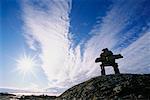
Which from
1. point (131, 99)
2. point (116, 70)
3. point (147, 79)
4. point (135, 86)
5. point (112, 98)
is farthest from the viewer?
point (116, 70)

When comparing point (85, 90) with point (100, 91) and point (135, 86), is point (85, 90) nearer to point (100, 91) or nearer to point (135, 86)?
point (100, 91)

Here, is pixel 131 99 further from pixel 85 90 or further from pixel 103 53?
pixel 103 53

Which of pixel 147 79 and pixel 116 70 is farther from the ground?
pixel 116 70

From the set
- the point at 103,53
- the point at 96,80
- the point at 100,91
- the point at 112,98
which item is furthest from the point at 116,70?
the point at 112,98

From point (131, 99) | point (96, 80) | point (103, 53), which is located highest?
point (103, 53)

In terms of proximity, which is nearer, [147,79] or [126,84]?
[126,84]

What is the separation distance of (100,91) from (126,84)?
1.58 metres

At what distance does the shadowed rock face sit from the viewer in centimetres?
1138

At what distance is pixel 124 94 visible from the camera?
11477mm

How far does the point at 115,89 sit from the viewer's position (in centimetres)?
1227

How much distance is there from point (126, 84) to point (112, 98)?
1606mm

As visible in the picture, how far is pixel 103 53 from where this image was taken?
21.8 m

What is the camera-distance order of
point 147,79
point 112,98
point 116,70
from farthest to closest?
point 116,70 → point 147,79 → point 112,98

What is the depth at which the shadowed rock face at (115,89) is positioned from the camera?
1138 cm
